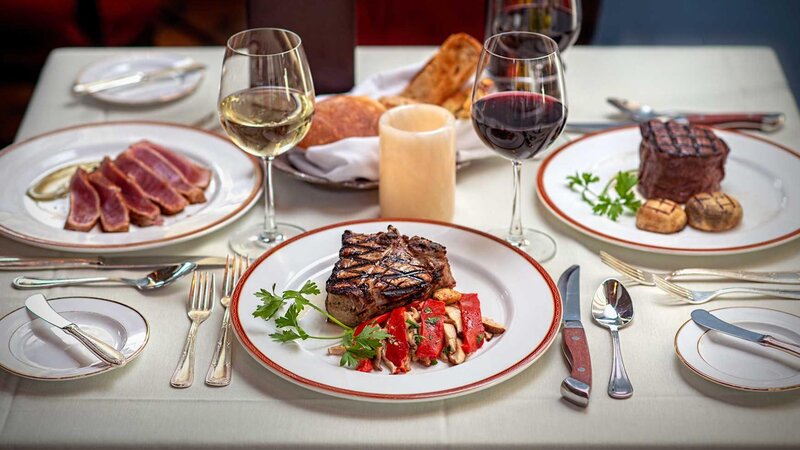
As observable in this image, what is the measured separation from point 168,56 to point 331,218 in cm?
98

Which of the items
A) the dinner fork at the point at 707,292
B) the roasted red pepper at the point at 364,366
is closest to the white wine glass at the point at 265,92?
the roasted red pepper at the point at 364,366

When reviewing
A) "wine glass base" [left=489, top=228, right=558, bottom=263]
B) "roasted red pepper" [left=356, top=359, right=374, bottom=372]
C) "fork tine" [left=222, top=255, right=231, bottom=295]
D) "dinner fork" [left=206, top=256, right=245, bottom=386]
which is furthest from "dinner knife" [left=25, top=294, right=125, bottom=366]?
"wine glass base" [left=489, top=228, right=558, bottom=263]

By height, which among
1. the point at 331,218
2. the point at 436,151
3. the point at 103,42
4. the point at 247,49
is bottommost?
the point at 103,42

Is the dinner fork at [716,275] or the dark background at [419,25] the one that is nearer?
the dinner fork at [716,275]

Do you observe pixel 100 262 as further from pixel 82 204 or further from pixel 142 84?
pixel 142 84

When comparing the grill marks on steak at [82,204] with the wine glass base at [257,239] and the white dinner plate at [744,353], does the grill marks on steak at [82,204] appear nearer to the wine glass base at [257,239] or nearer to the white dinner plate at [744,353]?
the wine glass base at [257,239]

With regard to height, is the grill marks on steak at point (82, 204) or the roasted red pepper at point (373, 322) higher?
the roasted red pepper at point (373, 322)

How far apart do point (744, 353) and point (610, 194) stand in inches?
23.1

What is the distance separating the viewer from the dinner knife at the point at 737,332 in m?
1.32

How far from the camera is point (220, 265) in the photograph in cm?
163

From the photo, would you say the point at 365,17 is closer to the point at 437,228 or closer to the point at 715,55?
the point at 715,55

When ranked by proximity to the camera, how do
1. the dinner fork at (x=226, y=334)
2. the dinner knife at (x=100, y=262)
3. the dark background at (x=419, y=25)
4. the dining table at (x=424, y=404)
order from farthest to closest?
the dark background at (x=419, y=25), the dinner knife at (x=100, y=262), the dinner fork at (x=226, y=334), the dining table at (x=424, y=404)

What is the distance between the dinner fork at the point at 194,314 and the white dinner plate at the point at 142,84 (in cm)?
87

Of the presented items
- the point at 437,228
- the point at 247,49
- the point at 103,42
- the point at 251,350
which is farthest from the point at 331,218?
the point at 103,42
